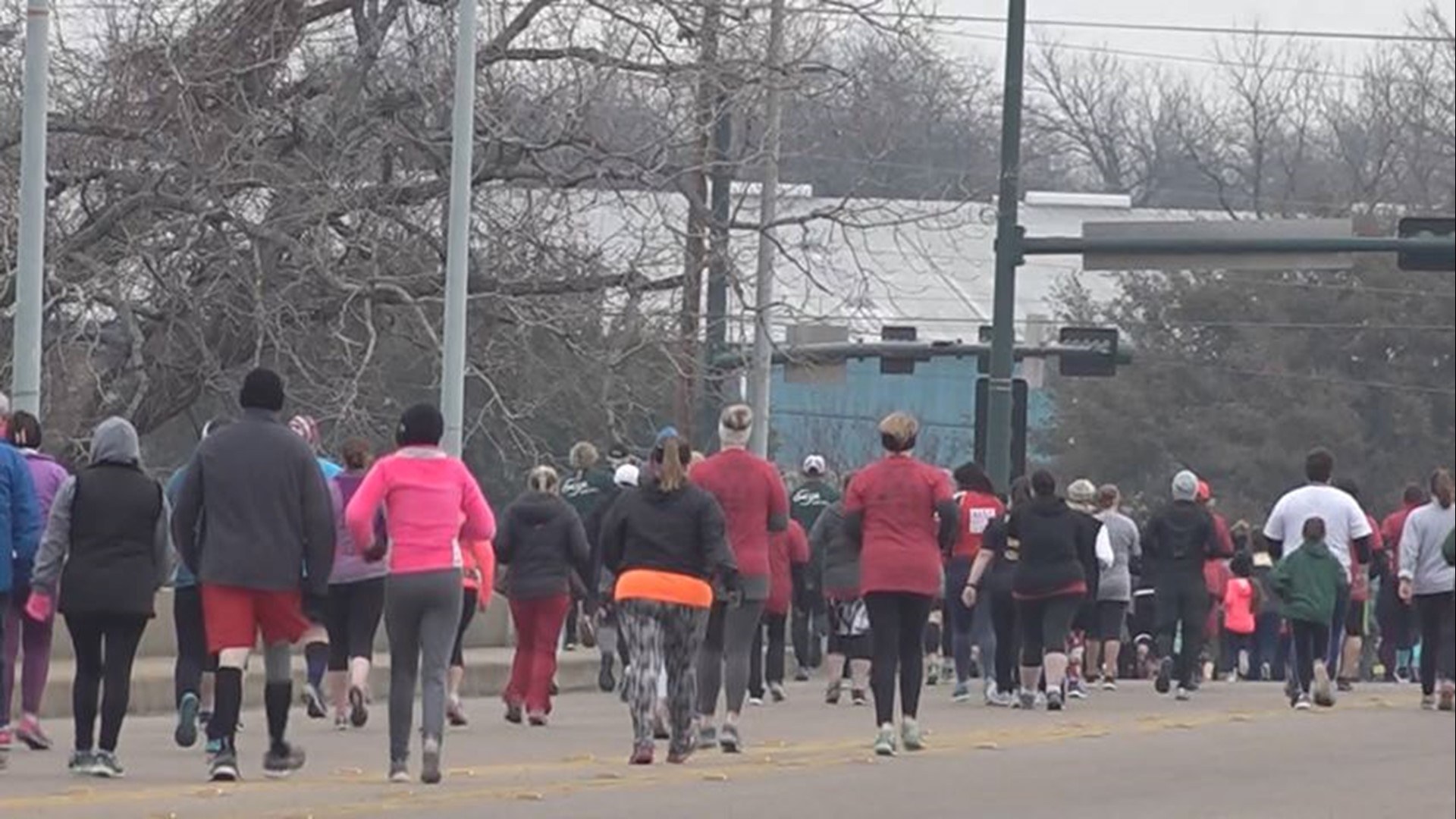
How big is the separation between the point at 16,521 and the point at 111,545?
2.32ft

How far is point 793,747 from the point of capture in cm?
1716

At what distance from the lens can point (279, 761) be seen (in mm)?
13867

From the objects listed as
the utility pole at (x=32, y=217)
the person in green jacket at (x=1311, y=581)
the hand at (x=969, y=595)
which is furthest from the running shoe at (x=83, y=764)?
the person in green jacket at (x=1311, y=581)

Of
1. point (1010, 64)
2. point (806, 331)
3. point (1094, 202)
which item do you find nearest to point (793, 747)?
point (1010, 64)

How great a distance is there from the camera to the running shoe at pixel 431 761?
13.6 meters

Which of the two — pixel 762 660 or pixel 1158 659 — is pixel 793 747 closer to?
pixel 762 660

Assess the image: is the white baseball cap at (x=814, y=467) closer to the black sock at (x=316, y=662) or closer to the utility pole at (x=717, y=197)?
the utility pole at (x=717, y=197)

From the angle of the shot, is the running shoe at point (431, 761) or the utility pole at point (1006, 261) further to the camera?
the utility pole at point (1006, 261)

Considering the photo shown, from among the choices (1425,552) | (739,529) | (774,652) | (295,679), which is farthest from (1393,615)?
(739,529)

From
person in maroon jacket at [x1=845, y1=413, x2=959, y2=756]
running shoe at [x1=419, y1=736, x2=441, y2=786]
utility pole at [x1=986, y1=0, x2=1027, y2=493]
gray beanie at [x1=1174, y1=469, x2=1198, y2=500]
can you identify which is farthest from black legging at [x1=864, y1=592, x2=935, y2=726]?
utility pole at [x1=986, y1=0, x2=1027, y2=493]

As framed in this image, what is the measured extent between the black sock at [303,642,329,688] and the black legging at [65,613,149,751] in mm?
4131

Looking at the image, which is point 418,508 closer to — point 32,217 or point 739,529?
point 739,529

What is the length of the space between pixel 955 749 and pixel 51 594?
564cm

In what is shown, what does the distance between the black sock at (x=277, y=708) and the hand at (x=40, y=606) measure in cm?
114
